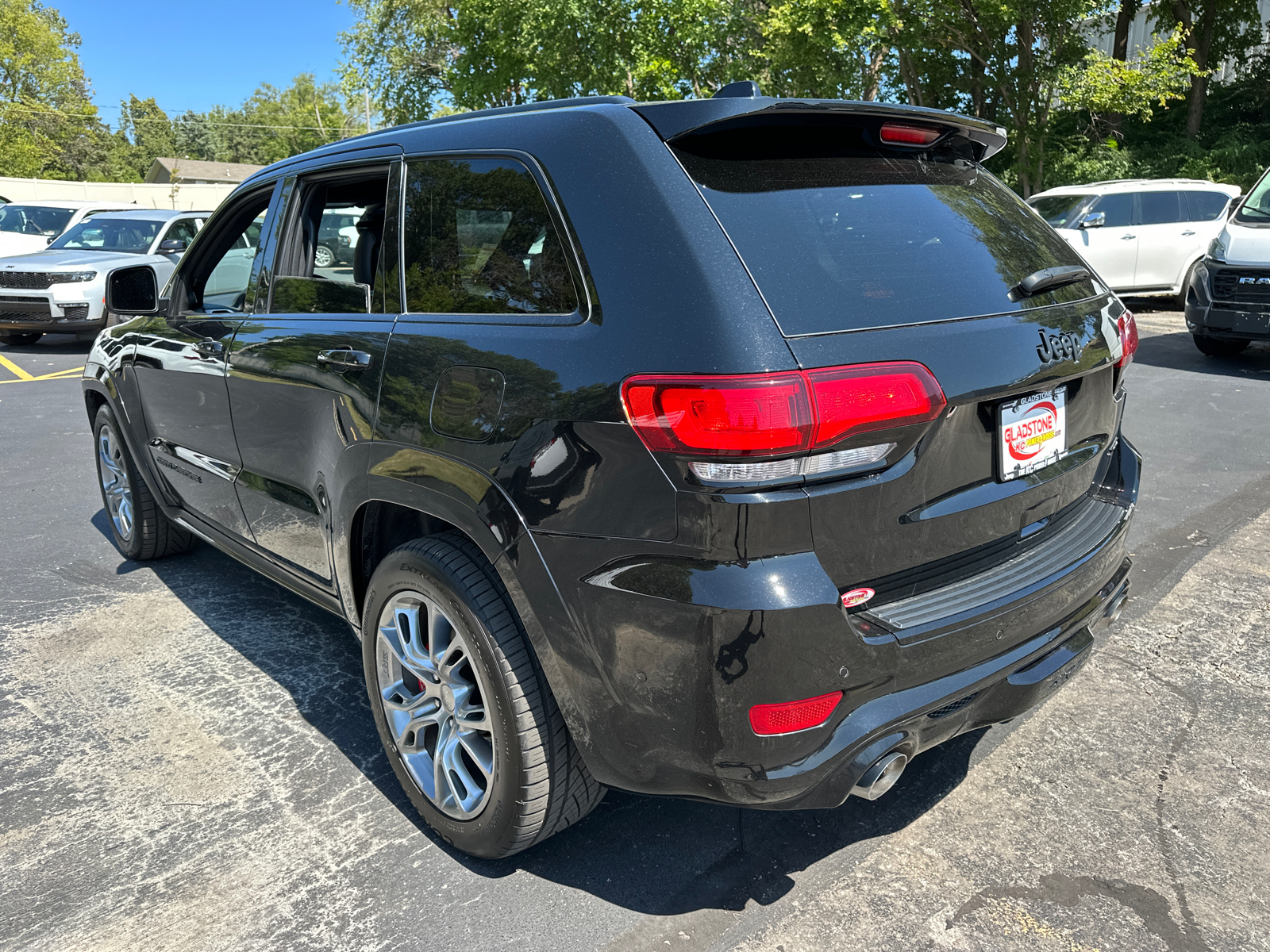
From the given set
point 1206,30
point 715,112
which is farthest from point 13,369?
point 1206,30

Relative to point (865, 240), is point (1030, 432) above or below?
below

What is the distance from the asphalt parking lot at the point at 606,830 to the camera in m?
2.29

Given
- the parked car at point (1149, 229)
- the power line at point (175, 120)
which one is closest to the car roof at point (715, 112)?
the parked car at point (1149, 229)

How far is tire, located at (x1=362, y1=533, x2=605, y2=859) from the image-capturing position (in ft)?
7.38

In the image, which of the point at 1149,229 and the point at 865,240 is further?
the point at 1149,229

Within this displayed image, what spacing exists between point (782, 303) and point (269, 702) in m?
2.43

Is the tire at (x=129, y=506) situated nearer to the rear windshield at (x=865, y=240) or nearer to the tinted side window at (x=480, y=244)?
the tinted side window at (x=480, y=244)

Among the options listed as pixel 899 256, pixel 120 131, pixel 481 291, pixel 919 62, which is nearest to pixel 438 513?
pixel 481 291

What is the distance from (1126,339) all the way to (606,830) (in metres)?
2.01

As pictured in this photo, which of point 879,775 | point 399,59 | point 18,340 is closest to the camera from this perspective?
point 879,775

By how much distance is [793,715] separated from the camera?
194 centimetres

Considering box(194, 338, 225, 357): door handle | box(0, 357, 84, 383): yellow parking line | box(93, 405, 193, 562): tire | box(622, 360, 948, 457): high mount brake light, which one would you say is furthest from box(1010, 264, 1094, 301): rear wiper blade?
box(0, 357, 84, 383): yellow parking line

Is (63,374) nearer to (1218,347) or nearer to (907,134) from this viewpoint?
(907,134)

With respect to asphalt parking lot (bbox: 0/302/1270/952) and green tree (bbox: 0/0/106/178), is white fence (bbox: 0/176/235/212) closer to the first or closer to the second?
green tree (bbox: 0/0/106/178)
